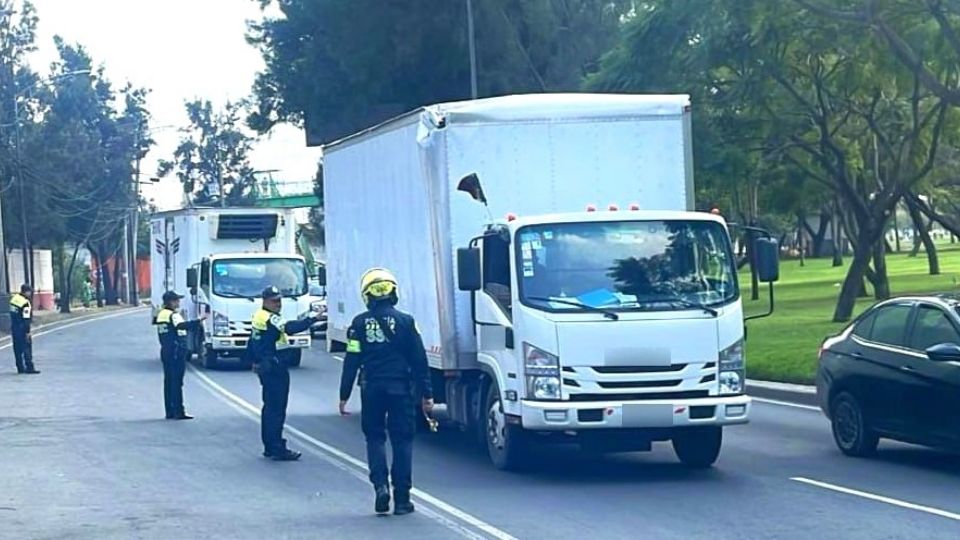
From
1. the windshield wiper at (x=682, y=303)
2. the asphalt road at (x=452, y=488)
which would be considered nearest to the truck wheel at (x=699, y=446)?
the asphalt road at (x=452, y=488)

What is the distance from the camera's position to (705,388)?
13742 mm

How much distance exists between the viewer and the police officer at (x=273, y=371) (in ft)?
52.8

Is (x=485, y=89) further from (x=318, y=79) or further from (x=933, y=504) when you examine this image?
(x=933, y=504)

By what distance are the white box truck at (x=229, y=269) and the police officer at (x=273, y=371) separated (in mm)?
13702

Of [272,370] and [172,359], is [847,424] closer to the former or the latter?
[272,370]

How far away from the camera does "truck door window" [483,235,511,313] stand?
558 inches

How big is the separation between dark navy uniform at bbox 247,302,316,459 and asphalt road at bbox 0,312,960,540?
27cm

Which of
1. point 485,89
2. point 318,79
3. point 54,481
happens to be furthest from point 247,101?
point 54,481

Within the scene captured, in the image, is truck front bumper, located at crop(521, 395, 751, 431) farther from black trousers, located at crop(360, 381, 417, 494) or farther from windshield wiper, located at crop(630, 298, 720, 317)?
black trousers, located at crop(360, 381, 417, 494)

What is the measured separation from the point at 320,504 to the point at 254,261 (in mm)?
19696

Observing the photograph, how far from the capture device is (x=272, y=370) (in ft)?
53.0

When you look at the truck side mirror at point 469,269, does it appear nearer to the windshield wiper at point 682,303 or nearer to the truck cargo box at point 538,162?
the truck cargo box at point 538,162

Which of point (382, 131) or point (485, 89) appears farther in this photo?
point (485, 89)

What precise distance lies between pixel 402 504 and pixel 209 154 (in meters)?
106
